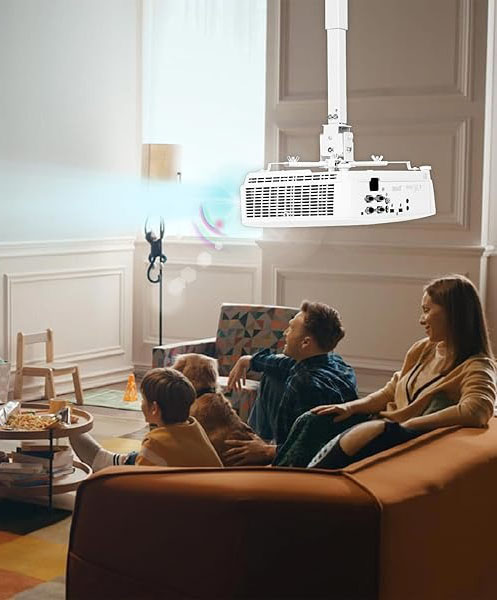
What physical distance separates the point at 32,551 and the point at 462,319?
1.69 metres

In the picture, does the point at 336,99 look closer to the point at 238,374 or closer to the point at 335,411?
the point at 335,411

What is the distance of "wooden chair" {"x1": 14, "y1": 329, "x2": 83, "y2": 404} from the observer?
237 inches

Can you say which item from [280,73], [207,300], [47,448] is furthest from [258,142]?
[47,448]

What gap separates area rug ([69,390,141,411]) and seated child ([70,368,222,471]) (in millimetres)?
3171

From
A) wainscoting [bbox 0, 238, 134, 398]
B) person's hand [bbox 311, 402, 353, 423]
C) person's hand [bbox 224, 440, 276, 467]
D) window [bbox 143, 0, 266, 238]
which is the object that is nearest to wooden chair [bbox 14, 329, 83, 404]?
wainscoting [bbox 0, 238, 134, 398]

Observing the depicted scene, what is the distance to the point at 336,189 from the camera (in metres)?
2.64

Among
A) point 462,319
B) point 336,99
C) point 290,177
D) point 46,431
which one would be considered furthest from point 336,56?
point 46,431

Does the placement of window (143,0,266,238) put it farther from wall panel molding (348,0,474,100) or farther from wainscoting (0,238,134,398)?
wall panel molding (348,0,474,100)

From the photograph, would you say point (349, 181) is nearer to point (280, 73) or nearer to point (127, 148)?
point (280, 73)

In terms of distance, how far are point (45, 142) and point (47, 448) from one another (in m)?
2.89

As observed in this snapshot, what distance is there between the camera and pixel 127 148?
281 inches

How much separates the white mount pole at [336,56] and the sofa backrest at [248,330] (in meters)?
2.16

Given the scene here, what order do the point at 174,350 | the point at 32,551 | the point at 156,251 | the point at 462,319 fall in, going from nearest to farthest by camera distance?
the point at 462,319, the point at 32,551, the point at 174,350, the point at 156,251

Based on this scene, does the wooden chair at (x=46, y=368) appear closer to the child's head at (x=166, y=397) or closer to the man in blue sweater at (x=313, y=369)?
the man in blue sweater at (x=313, y=369)
